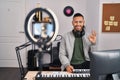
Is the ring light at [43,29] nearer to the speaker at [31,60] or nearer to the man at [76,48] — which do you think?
the man at [76,48]

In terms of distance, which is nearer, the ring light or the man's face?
the ring light

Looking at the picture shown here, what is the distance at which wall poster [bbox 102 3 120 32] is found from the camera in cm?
381

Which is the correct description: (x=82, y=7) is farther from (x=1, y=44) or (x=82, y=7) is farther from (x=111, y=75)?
(x=111, y=75)

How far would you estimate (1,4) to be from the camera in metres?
4.77

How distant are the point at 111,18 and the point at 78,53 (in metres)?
1.78

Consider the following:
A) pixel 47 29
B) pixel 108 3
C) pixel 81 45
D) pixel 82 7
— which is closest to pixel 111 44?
pixel 108 3

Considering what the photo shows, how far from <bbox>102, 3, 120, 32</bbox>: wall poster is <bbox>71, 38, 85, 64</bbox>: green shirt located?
5.40 ft

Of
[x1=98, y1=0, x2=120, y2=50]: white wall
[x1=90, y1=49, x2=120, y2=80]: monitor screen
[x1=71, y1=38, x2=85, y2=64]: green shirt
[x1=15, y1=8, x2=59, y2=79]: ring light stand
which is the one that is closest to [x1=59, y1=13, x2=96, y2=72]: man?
[x1=71, y1=38, x2=85, y2=64]: green shirt

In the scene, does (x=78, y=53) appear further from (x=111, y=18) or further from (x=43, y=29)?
(x=111, y=18)

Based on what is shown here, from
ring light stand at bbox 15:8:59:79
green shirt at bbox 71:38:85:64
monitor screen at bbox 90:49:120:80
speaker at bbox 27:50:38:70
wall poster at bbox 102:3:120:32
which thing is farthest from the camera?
speaker at bbox 27:50:38:70

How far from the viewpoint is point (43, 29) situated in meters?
0.97

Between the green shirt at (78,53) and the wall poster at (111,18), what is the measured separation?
1.65 m

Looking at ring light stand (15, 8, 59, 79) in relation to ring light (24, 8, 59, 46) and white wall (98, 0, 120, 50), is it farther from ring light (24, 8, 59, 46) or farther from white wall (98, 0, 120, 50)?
white wall (98, 0, 120, 50)

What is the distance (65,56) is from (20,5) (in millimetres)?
2869
